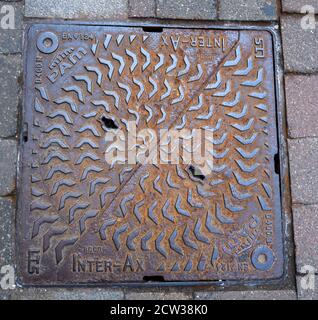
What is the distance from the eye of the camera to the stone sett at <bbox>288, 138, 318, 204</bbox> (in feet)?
7.09

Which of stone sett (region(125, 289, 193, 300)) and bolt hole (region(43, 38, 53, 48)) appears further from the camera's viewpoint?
bolt hole (region(43, 38, 53, 48))

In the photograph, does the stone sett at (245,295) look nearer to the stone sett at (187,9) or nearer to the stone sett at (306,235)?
the stone sett at (306,235)

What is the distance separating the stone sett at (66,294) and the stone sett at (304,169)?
0.87 m

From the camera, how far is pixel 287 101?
223cm

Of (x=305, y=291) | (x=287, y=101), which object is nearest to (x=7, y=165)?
(x=287, y=101)

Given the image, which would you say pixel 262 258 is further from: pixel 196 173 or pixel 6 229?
pixel 6 229

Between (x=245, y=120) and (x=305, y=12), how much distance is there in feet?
1.98

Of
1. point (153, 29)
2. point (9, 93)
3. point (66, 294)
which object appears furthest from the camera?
point (153, 29)

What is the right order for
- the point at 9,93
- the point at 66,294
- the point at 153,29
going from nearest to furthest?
the point at 66,294 → the point at 9,93 → the point at 153,29

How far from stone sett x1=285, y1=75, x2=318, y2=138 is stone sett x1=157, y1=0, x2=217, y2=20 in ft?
1.52

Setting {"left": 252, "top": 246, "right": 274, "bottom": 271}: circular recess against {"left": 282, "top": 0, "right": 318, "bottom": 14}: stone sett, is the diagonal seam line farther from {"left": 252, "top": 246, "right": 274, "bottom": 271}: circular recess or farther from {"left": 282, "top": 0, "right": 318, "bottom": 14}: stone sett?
{"left": 252, "top": 246, "right": 274, "bottom": 271}: circular recess

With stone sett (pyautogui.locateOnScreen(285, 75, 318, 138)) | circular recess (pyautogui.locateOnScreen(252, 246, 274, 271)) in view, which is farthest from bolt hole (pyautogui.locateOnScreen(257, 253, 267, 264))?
stone sett (pyautogui.locateOnScreen(285, 75, 318, 138))

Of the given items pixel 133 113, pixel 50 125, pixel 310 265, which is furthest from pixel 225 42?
pixel 310 265

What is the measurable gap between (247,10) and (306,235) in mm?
1047
